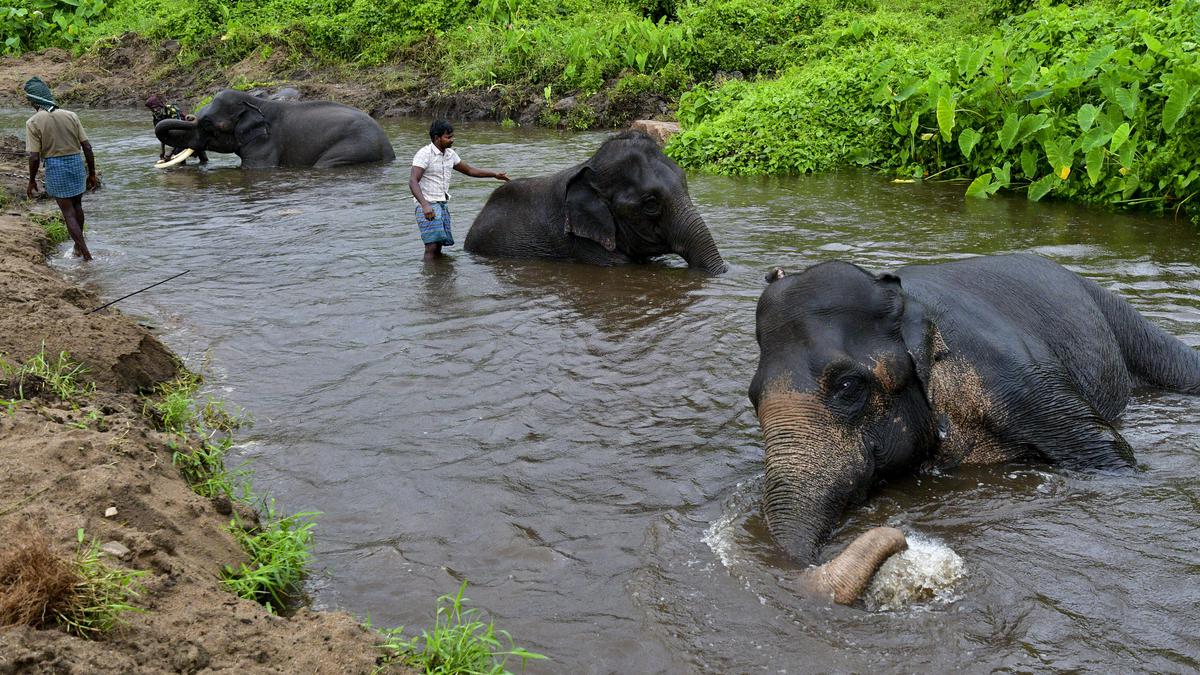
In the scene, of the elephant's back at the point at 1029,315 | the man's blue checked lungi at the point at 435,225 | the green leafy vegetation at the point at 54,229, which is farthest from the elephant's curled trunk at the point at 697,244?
the green leafy vegetation at the point at 54,229

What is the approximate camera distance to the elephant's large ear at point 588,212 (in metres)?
10.3

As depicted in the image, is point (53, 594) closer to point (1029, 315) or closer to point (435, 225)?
point (1029, 315)

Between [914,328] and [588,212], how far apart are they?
5594mm

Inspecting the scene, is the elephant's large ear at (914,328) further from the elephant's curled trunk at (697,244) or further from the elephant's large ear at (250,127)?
the elephant's large ear at (250,127)

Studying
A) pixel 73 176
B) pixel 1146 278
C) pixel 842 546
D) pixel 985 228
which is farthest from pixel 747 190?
pixel 842 546

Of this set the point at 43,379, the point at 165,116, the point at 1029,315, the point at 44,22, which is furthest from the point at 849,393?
the point at 44,22

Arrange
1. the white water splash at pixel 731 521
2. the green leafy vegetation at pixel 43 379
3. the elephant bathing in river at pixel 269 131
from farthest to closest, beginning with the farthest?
the elephant bathing in river at pixel 269 131 < the green leafy vegetation at pixel 43 379 < the white water splash at pixel 731 521

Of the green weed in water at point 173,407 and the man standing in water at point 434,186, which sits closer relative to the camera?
the green weed in water at point 173,407

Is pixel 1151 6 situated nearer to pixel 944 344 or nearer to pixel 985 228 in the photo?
pixel 985 228

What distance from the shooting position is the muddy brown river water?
4.18 metres

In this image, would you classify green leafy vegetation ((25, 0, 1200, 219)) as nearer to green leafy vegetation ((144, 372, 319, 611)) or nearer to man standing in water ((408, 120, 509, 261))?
man standing in water ((408, 120, 509, 261))

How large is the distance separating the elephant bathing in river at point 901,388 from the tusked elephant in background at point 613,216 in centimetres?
416

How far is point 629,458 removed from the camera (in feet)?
19.4

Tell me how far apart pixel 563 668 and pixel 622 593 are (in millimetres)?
565
